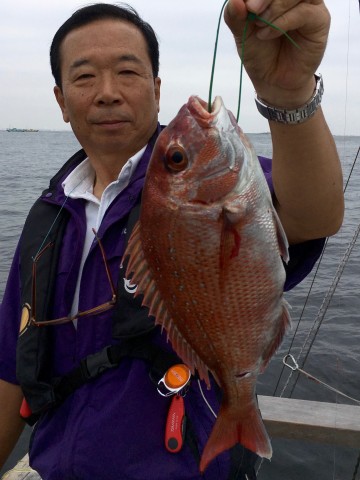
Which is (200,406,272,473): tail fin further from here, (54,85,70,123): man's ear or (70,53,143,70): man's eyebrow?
(54,85,70,123): man's ear

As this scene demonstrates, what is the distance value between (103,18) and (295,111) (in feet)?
3.79

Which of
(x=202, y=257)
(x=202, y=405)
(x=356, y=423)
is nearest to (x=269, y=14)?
(x=202, y=257)

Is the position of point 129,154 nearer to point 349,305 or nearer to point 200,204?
point 200,204

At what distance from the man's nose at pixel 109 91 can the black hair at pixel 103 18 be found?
277 millimetres

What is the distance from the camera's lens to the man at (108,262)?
1646 millimetres

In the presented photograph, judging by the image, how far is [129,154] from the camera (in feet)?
7.72

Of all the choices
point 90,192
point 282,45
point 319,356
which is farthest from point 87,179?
point 319,356

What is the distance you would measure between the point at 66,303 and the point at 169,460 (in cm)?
78

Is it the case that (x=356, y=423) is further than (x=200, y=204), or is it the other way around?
(x=356, y=423)

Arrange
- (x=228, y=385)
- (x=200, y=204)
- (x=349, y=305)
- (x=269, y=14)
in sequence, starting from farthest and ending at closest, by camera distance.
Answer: (x=349, y=305), (x=228, y=385), (x=200, y=204), (x=269, y=14)

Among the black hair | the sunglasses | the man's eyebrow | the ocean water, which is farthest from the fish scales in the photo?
the ocean water

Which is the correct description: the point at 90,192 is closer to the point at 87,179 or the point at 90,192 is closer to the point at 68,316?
the point at 87,179

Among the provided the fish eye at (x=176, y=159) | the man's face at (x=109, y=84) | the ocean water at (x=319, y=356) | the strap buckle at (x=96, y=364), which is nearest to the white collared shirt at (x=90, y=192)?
the man's face at (x=109, y=84)

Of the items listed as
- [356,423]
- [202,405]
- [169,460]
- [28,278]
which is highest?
[28,278]
